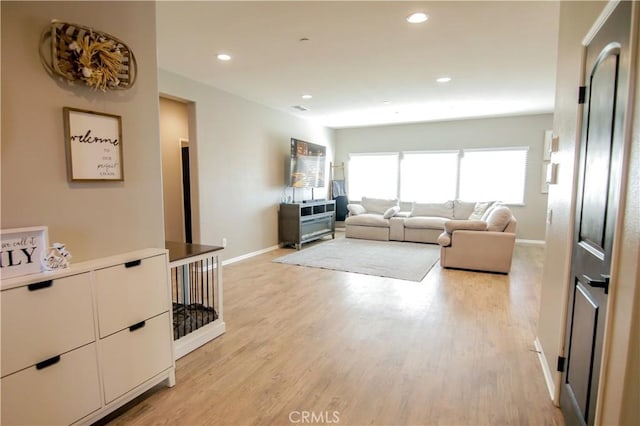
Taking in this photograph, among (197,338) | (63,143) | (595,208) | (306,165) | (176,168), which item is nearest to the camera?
(595,208)

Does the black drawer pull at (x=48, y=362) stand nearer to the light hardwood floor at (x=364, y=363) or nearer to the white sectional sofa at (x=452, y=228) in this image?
the light hardwood floor at (x=364, y=363)

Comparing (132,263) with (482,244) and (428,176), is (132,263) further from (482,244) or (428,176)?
(428,176)

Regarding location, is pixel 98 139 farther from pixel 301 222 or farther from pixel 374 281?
pixel 301 222

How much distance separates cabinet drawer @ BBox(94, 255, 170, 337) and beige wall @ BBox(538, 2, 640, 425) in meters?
2.14

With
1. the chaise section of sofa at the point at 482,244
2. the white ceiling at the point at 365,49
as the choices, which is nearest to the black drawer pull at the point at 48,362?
the white ceiling at the point at 365,49

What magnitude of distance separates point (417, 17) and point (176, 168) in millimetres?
4469

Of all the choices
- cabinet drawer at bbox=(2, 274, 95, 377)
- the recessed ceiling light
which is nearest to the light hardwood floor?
cabinet drawer at bbox=(2, 274, 95, 377)

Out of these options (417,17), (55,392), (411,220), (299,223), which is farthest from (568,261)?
(411,220)

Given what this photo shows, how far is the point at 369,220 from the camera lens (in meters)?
7.20

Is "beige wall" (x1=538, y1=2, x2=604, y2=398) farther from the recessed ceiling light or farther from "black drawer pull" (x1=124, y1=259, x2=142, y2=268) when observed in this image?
"black drawer pull" (x1=124, y1=259, x2=142, y2=268)

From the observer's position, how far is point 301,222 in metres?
6.27

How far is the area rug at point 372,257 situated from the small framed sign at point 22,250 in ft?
12.1

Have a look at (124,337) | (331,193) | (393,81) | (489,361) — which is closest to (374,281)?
(489,361)

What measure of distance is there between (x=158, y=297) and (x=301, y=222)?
4334mm
